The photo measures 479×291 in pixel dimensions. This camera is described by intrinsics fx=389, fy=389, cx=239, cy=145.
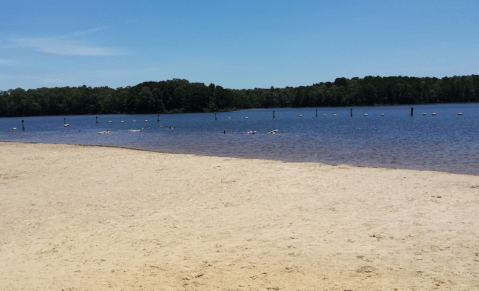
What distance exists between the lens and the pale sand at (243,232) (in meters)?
7.27

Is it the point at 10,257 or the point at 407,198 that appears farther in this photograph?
the point at 407,198

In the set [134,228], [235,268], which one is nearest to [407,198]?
[235,268]

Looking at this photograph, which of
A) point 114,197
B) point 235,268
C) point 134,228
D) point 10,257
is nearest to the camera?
point 235,268

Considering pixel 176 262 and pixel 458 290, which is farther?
pixel 176 262

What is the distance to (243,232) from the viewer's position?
33.3 feet

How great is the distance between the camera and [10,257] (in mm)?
8656

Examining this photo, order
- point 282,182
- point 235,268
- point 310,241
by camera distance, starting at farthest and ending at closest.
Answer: point 282,182 < point 310,241 < point 235,268

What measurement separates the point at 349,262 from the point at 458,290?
6.50 ft

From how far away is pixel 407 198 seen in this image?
13297 millimetres

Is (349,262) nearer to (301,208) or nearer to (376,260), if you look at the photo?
(376,260)

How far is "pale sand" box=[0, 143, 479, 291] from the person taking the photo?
7.27 m

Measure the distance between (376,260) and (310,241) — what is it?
1700 millimetres

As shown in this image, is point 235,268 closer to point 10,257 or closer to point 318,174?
point 10,257

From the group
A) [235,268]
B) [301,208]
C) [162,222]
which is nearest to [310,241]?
[235,268]
